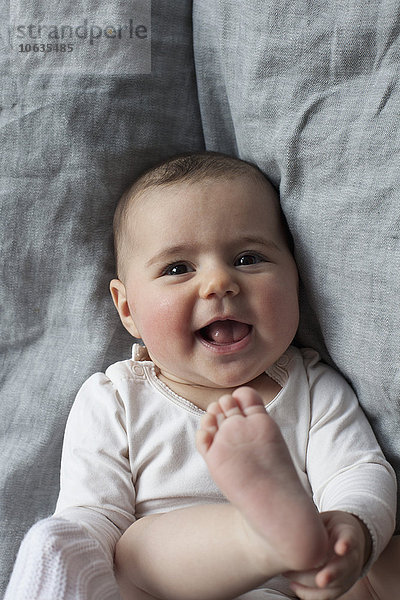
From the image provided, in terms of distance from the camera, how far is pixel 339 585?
90cm

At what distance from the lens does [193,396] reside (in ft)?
4.04

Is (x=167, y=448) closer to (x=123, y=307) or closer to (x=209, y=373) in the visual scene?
(x=209, y=373)

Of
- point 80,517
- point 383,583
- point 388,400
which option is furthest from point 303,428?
point 80,517

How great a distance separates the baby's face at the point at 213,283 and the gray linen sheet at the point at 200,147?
7 centimetres

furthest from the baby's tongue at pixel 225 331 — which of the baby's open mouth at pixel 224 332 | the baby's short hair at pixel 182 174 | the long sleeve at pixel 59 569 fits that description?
the long sleeve at pixel 59 569

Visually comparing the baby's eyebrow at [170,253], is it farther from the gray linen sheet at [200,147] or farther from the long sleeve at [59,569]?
the long sleeve at [59,569]

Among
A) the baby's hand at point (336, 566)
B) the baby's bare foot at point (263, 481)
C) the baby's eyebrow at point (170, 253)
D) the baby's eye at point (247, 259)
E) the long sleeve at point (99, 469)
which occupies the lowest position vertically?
the long sleeve at point (99, 469)

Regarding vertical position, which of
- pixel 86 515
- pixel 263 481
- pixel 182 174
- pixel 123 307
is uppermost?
pixel 182 174

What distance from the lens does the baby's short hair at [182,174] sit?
1.24 m

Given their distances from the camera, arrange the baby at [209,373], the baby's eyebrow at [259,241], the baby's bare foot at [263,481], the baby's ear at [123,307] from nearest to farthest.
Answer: the baby's bare foot at [263,481]
the baby at [209,373]
the baby's eyebrow at [259,241]
the baby's ear at [123,307]

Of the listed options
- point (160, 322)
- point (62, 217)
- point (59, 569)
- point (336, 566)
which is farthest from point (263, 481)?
point (62, 217)

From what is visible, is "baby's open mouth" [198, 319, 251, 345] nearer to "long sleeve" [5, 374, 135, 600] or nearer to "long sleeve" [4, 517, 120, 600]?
"long sleeve" [5, 374, 135, 600]

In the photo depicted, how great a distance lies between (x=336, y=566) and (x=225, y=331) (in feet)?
1.37

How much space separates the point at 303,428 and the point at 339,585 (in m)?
0.33
